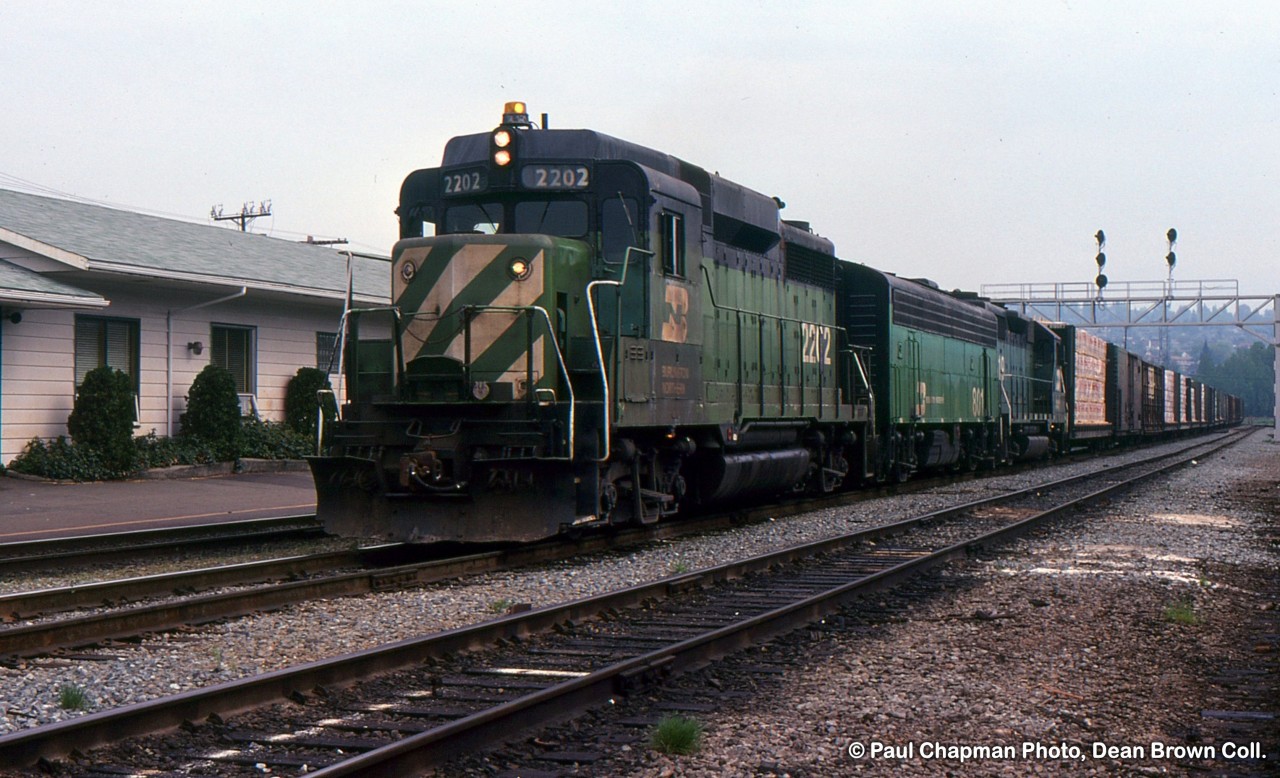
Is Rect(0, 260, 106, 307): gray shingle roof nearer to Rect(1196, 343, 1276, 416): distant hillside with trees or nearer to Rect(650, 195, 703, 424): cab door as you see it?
Rect(650, 195, 703, 424): cab door

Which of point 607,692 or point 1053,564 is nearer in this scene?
point 607,692

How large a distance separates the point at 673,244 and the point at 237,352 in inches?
520

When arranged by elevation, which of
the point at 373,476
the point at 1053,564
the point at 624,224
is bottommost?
the point at 1053,564

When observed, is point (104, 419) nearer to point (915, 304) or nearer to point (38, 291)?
point (38, 291)

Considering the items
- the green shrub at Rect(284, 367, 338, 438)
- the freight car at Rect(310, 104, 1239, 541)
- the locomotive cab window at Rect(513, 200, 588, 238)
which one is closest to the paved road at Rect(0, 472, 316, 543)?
the green shrub at Rect(284, 367, 338, 438)

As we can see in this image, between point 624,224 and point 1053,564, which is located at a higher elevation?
point 624,224

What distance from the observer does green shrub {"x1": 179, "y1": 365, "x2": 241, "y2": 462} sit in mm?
20188

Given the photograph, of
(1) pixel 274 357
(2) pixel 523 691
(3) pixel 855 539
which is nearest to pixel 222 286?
(1) pixel 274 357

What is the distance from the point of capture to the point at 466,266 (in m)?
10.3

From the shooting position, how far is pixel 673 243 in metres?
11.4

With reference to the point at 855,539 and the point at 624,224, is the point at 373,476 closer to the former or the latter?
the point at 624,224

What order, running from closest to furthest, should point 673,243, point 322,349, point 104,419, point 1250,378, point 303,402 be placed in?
point 673,243 < point 104,419 < point 303,402 < point 322,349 < point 1250,378

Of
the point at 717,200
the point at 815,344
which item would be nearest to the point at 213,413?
the point at 815,344

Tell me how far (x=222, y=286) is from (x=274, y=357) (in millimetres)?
2665
